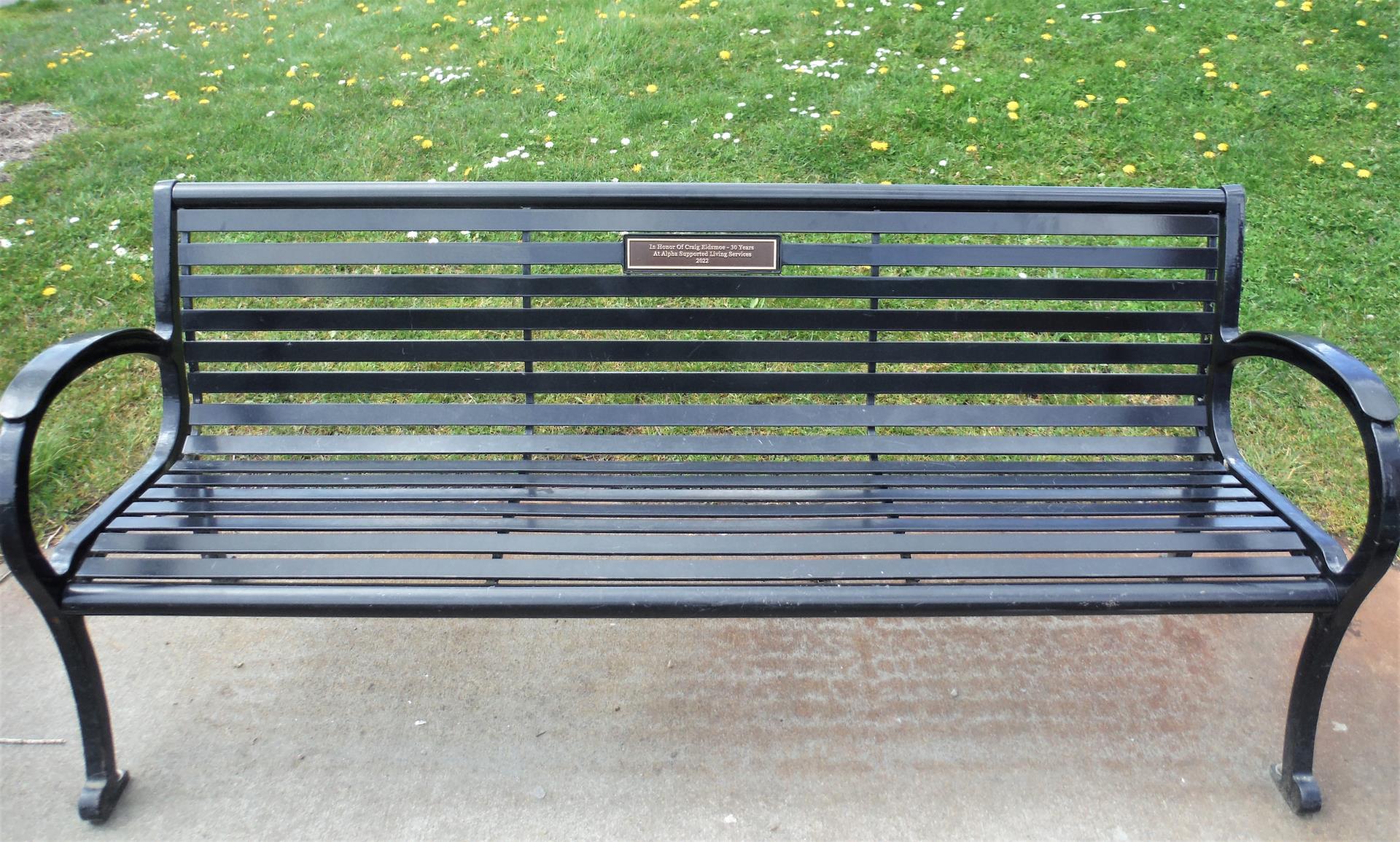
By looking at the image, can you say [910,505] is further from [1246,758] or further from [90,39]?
[90,39]

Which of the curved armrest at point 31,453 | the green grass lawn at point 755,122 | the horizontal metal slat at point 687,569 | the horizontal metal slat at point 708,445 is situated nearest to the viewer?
the curved armrest at point 31,453

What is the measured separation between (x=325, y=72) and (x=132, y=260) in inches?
74.3

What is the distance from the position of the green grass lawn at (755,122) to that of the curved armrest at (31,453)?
1.30m

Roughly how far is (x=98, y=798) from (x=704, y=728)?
1.34 m

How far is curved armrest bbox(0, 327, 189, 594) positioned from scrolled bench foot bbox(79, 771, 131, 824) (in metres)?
0.48

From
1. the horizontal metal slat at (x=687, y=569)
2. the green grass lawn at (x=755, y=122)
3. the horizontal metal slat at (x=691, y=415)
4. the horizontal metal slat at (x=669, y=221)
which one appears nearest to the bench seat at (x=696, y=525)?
the horizontal metal slat at (x=687, y=569)

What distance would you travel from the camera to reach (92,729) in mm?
2021

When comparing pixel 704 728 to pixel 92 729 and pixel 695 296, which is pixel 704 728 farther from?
pixel 92 729

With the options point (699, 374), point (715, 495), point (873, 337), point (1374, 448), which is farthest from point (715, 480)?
point (1374, 448)

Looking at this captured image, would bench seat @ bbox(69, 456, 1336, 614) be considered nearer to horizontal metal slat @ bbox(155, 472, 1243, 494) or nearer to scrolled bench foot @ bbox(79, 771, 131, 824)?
horizontal metal slat @ bbox(155, 472, 1243, 494)

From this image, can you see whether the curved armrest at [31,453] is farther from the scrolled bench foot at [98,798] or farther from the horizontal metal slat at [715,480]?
the scrolled bench foot at [98,798]

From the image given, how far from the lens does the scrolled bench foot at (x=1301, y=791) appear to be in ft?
6.63

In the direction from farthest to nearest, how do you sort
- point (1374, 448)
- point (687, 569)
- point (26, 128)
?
1. point (26, 128)
2. point (687, 569)
3. point (1374, 448)

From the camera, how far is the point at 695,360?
246 cm
